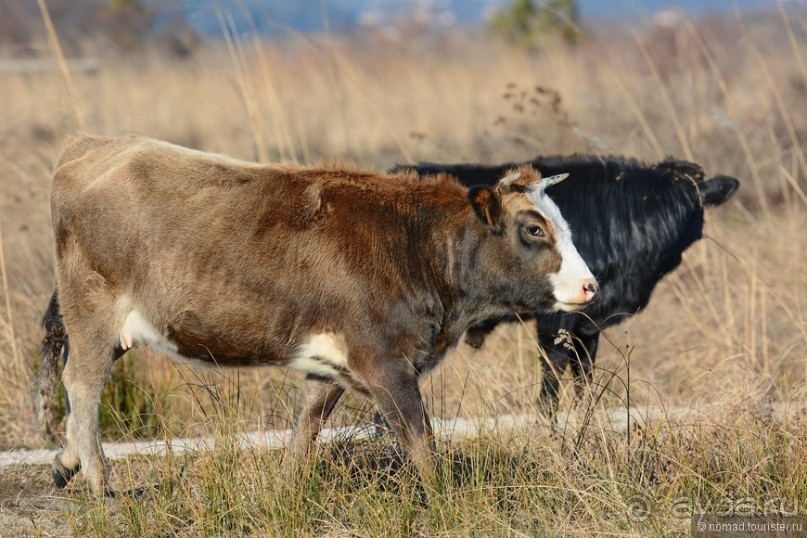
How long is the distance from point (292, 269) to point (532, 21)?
25.2 metres

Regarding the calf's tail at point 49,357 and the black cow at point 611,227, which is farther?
the black cow at point 611,227

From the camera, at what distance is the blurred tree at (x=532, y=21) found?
881 inches

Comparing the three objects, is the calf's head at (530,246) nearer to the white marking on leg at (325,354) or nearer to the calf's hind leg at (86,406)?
the white marking on leg at (325,354)

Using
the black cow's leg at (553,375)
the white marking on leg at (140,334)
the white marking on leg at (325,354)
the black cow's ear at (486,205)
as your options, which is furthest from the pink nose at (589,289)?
the white marking on leg at (140,334)

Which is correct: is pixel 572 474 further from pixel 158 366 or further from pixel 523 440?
pixel 158 366

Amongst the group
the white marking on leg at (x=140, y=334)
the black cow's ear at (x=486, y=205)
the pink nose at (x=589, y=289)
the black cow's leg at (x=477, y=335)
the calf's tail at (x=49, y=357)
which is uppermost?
the black cow's ear at (x=486, y=205)

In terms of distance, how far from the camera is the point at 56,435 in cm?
677

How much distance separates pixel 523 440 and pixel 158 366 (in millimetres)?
2626

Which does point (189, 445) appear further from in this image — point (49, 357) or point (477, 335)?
point (477, 335)

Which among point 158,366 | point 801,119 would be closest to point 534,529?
point 158,366

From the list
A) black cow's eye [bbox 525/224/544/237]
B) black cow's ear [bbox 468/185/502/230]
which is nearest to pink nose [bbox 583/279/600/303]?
black cow's eye [bbox 525/224/544/237]

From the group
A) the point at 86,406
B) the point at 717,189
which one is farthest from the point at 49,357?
the point at 717,189

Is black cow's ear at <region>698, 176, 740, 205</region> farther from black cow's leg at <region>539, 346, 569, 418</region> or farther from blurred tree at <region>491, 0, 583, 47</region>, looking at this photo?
blurred tree at <region>491, 0, 583, 47</region>

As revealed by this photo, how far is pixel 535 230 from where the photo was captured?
536 centimetres
